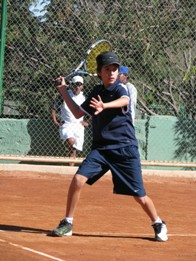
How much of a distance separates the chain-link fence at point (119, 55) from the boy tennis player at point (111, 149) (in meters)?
5.82

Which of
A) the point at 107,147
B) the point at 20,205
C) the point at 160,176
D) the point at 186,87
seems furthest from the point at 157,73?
the point at 107,147

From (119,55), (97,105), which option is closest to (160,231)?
(97,105)

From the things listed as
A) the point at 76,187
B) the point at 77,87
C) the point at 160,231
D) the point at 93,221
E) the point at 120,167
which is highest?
the point at 77,87

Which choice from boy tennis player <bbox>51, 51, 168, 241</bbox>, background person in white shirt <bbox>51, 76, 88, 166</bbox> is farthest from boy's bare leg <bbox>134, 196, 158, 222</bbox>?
background person in white shirt <bbox>51, 76, 88, 166</bbox>

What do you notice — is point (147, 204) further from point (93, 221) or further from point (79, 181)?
point (93, 221)

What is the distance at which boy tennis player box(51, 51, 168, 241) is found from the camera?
24.8ft

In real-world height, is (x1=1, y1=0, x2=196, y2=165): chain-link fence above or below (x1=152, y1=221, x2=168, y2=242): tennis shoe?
above

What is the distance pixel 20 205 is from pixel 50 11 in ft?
14.9

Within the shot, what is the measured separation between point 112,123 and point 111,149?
24cm

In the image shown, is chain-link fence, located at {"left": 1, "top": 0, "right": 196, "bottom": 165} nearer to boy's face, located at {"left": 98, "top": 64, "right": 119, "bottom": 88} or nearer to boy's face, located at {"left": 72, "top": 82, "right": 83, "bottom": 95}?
boy's face, located at {"left": 72, "top": 82, "right": 83, "bottom": 95}

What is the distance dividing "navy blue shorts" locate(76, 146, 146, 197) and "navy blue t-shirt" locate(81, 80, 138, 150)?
0.07 m

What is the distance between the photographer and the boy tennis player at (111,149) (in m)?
7.55

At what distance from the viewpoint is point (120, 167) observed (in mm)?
7641

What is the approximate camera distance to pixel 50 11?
1340 centimetres
